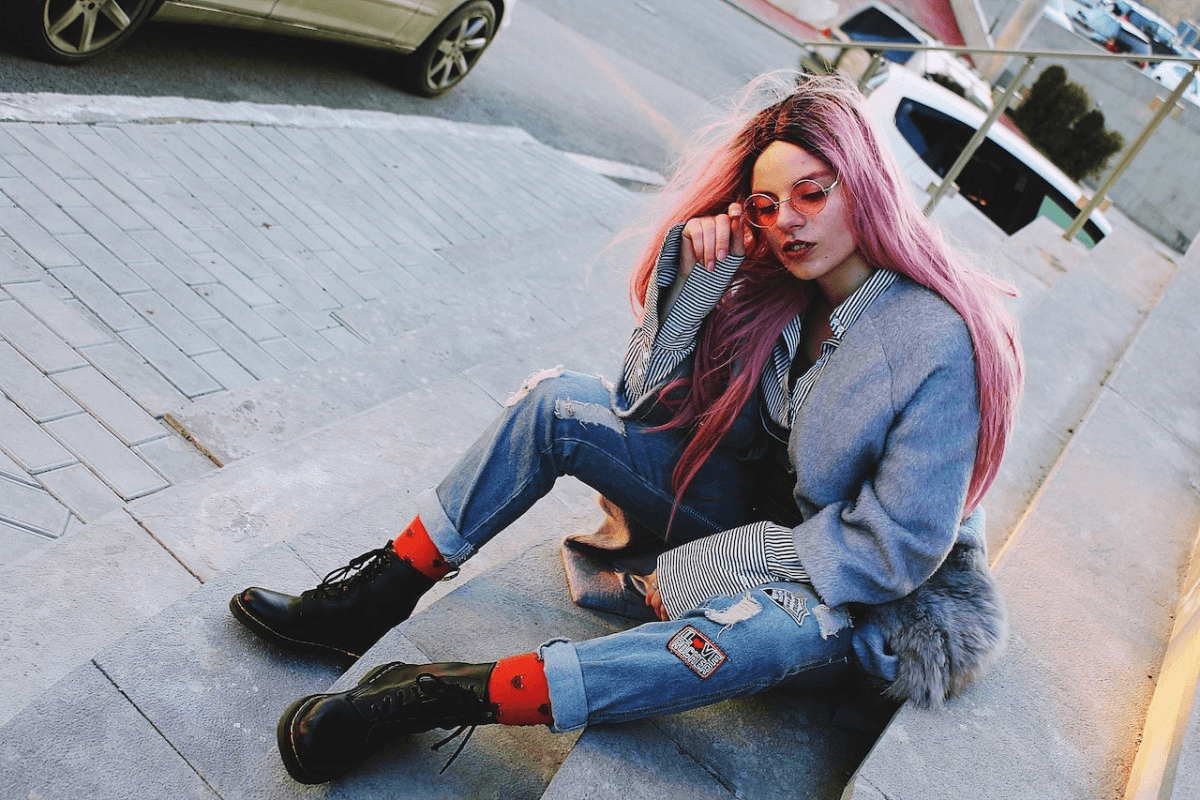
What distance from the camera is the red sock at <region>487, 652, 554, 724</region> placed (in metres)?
1.89

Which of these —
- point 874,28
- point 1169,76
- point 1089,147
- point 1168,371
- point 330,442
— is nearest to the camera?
point 330,442

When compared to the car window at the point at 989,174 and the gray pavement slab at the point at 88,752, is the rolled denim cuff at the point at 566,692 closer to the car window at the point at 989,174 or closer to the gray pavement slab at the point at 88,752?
the gray pavement slab at the point at 88,752

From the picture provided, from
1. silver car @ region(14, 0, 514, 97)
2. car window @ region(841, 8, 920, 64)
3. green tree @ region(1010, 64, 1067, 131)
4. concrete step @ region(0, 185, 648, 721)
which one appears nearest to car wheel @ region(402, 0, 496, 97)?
silver car @ region(14, 0, 514, 97)

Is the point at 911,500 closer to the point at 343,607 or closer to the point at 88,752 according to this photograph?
the point at 343,607

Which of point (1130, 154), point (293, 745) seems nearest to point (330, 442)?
point (293, 745)

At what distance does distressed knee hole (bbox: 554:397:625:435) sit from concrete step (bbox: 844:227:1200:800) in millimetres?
887

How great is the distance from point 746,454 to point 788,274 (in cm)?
44

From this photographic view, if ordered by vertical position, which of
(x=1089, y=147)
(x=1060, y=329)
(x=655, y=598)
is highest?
(x=1089, y=147)

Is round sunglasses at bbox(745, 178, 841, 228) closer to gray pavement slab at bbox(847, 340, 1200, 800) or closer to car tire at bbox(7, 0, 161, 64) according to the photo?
gray pavement slab at bbox(847, 340, 1200, 800)

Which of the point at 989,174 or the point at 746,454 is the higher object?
the point at 989,174

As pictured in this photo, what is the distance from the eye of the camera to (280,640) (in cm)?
221

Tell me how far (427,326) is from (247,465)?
4.28 feet

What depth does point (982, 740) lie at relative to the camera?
2059 mm

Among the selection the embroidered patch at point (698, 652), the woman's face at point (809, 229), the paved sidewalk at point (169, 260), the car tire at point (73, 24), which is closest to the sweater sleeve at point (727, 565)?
the embroidered patch at point (698, 652)
